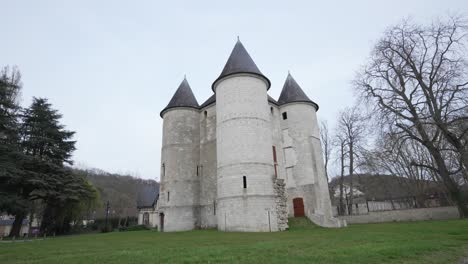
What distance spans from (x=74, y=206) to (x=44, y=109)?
9.13m

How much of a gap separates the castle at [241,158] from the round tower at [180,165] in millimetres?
82

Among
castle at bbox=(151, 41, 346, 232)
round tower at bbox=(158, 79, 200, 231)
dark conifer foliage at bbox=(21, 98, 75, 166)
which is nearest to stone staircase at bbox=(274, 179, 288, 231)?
castle at bbox=(151, 41, 346, 232)

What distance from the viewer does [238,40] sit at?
23.9m

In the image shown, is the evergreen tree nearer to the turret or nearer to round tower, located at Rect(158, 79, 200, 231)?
round tower, located at Rect(158, 79, 200, 231)

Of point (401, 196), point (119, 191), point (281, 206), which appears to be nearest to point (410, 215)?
point (401, 196)

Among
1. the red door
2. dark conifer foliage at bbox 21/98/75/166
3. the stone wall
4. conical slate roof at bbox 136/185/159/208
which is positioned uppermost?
dark conifer foliage at bbox 21/98/75/166

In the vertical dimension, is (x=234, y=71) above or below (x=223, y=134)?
above

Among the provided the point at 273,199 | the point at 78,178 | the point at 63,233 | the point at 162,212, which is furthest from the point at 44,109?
the point at 273,199

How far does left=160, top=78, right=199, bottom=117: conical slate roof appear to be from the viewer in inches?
1020

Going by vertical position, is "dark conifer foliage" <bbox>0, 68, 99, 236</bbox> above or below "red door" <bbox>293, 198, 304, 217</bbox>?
above

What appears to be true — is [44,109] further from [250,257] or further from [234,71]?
[250,257]

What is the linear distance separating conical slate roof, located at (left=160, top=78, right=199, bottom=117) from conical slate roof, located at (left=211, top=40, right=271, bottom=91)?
4.49 metres

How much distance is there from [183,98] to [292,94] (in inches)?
406

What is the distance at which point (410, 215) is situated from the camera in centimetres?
2147
